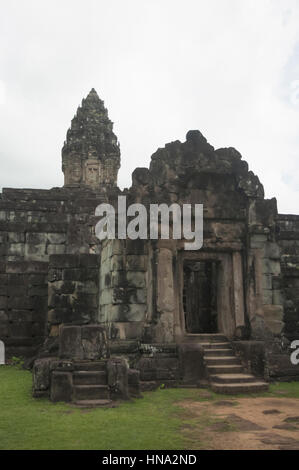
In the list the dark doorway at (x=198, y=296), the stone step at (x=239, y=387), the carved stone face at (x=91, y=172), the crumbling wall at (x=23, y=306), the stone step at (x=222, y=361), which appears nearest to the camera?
the stone step at (x=239, y=387)

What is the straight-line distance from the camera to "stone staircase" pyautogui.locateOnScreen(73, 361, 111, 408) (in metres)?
7.36

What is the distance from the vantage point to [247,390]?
8.67 metres

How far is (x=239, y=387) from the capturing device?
8641mm

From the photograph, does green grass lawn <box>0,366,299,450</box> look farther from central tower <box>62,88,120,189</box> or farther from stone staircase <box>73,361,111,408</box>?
central tower <box>62,88,120,189</box>

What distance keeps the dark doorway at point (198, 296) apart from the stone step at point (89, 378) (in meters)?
8.12

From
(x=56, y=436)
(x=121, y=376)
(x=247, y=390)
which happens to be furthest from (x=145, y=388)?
(x=56, y=436)

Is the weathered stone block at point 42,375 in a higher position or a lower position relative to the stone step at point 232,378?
higher

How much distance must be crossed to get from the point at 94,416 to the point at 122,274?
4.05m

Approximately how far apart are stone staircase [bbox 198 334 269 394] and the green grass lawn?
50cm

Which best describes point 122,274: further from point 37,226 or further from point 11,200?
point 11,200

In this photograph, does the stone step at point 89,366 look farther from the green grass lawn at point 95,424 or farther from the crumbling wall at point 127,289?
the crumbling wall at point 127,289

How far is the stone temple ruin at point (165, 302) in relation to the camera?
837cm

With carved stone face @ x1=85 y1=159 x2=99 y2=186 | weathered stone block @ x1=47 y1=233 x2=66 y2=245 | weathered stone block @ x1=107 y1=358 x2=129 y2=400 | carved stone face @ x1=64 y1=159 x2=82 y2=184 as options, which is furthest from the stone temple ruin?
carved stone face @ x1=64 y1=159 x2=82 y2=184

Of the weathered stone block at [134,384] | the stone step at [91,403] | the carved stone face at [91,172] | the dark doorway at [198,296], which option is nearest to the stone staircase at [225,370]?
the weathered stone block at [134,384]
